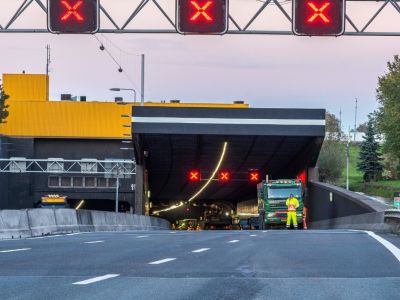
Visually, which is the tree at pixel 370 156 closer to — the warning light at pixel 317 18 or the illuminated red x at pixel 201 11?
the warning light at pixel 317 18

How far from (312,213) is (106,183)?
36.3 meters

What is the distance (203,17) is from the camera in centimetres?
2086

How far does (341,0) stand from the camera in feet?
69.1

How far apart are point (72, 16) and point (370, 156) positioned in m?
105

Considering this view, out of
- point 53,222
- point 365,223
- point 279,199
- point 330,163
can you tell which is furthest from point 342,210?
point 330,163

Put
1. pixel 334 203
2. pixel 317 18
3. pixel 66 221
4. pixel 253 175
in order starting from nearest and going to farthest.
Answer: pixel 317 18
pixel 66 221
pixel 334 203
pixel 253 175

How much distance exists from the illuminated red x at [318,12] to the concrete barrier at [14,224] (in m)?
11.2

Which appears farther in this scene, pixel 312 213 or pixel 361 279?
pixel 312 213

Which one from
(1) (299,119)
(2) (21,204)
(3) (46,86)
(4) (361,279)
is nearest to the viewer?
(4) (361,279)

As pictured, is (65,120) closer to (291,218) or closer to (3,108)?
(3,108)

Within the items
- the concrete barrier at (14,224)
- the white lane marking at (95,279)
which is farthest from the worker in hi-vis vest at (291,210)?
the white lane marking at (95,279)

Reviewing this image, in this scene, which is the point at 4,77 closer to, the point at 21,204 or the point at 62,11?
the point at 21,204

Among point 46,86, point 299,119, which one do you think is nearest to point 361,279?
point 299,119

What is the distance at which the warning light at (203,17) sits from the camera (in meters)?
20.8
